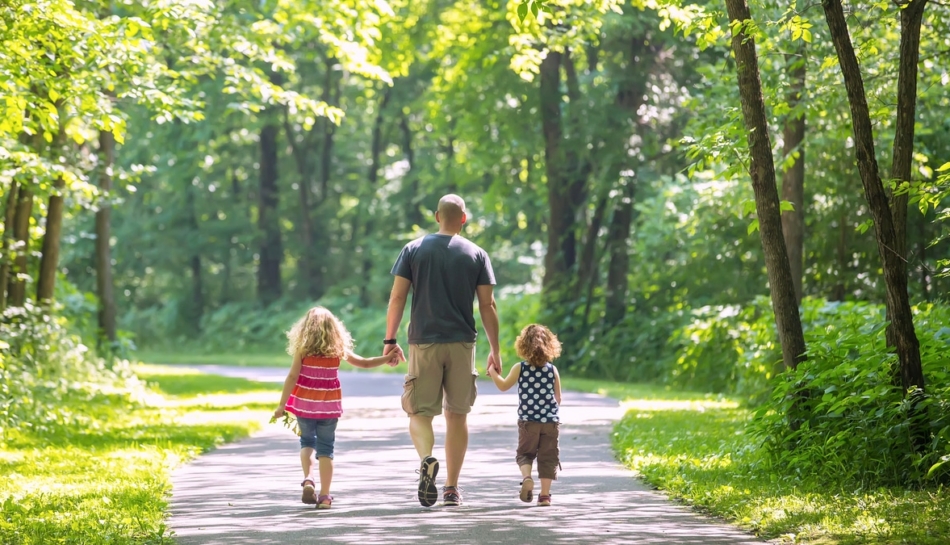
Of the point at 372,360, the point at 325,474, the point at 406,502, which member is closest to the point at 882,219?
the point at 372,360

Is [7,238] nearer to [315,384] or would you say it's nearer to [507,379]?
[315,384]

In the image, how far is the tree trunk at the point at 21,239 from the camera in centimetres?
1745

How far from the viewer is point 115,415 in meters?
16.3

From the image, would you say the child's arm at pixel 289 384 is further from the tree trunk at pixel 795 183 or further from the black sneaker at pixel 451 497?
the tree trunk at pixel 795 183

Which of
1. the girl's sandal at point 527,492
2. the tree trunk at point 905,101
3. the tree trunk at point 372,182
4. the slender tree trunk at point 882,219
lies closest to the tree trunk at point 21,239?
the girl's sandal at point 527,492

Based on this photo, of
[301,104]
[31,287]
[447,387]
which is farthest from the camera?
→ [31,287]

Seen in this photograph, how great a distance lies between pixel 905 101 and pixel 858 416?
7.51 feet

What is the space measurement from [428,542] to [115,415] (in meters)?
9.93

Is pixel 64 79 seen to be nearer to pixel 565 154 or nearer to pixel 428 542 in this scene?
pixel 428 542

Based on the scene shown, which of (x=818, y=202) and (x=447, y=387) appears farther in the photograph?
(x=818, y=202)

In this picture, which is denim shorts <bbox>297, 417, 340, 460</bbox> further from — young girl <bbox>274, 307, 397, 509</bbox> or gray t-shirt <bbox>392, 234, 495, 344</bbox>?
gray t-shirt <bbox>392, 234, 495, 344</bbox>

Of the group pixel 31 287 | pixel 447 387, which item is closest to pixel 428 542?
pixel 447 387

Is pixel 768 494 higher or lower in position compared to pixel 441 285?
lower

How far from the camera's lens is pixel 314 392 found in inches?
361
